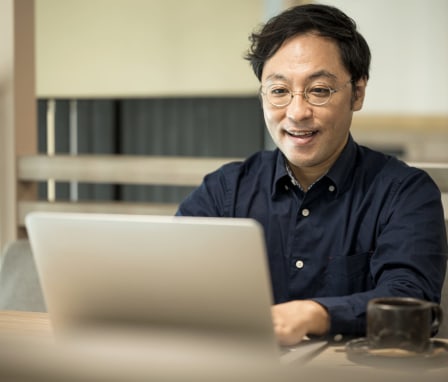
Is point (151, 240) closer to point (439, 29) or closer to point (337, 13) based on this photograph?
point (337, 13)

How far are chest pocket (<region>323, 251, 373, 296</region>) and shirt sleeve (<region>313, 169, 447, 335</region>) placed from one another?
0.05 metres

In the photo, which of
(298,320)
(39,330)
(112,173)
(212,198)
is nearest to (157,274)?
(298,320)

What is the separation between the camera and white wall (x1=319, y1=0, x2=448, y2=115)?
4945 mm

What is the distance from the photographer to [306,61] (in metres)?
1.80

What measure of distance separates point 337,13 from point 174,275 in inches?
38.7

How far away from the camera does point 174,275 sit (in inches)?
41.7

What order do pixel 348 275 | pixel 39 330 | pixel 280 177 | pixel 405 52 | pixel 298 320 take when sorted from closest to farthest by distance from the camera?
1. pixel 298 320
2. pixel 39 330
3. pixel 348 275
4. pixel 280 177
5. pixel 405 52

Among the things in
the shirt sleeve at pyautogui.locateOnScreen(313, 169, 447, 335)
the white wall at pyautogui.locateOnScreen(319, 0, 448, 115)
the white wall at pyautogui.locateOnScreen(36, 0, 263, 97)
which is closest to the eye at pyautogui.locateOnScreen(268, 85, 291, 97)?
the shirt sleeve at pyautogui.locateOnScreen(313, 169, 447, 335)

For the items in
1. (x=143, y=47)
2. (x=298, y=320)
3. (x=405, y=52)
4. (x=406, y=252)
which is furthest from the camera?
(x=143, y=47)

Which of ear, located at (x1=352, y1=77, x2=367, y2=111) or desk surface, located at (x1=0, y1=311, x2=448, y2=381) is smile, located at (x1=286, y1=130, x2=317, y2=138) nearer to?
ear, located at (x1=352, y1=77, x2=367, y2=111)

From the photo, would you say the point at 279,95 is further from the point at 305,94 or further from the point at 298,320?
the point at 298,320

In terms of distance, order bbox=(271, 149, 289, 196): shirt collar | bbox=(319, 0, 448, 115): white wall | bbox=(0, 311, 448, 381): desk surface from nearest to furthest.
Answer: bbox=(0, 311, 448, 381): desk surface, bbox=(271, 149, 289, 196): shirt collar, bbox=(319, 0, 448, 115): white wall

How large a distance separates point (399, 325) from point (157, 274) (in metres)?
0.31

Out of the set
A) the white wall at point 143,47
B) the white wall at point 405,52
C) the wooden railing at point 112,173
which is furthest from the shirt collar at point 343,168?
the white wall at point 405,52
